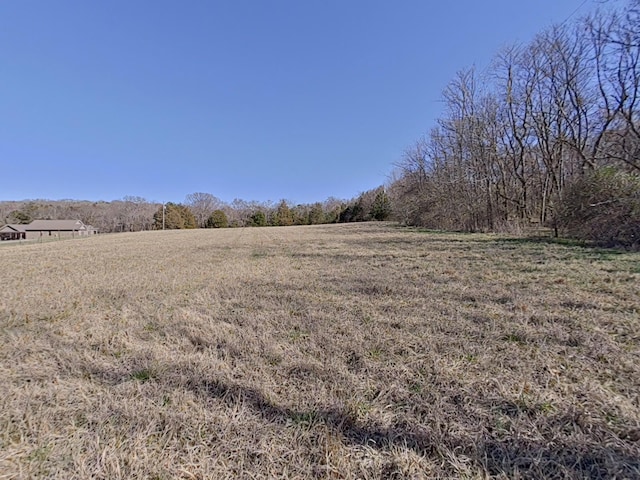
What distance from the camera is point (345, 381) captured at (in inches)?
87.4

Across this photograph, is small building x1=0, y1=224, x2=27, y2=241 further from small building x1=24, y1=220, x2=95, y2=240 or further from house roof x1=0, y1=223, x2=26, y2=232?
small building x1=24, y1=220, x2=95, y2=240

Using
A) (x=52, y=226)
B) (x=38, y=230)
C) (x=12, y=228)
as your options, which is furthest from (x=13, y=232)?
(x=52, y=226)

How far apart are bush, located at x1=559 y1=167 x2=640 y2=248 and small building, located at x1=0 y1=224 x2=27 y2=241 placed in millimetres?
87570

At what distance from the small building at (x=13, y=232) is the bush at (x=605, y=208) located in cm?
8757

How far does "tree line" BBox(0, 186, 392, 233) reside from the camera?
55219 mm

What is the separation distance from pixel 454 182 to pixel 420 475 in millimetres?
23296

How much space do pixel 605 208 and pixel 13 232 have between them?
90.8 m

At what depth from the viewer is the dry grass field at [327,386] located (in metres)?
1.51

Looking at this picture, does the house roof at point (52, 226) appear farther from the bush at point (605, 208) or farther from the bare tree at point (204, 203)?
the bush at point (605, 208)

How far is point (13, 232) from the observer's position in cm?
5894

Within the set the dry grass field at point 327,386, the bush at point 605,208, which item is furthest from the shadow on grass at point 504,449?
the bush at point 605,208

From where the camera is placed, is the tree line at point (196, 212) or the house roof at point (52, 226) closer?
the tree line at point (196, 212)

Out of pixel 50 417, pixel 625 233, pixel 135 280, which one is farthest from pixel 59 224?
pixel 625 233

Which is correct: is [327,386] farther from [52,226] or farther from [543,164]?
[52,226]
